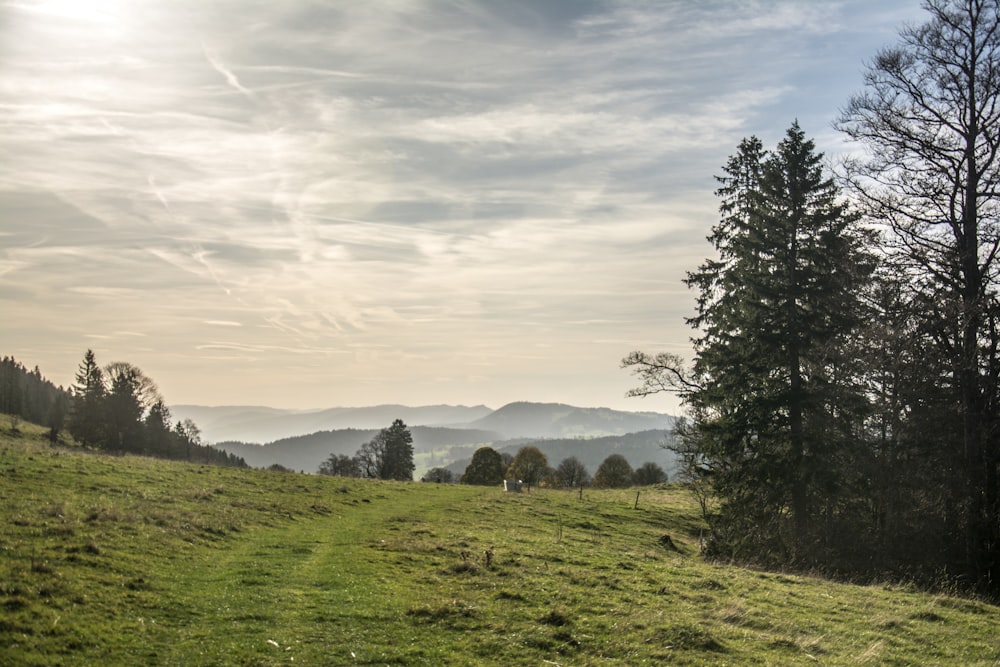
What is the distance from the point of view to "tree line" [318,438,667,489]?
80438 millimetres

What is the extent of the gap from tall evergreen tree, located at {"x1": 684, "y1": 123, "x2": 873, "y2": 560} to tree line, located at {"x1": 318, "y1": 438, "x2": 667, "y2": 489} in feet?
159

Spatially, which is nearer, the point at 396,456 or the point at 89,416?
the point at 89,416

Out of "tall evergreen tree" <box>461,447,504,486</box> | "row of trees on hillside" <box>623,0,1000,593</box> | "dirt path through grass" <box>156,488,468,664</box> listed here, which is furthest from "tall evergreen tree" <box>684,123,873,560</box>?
"tall evergreen tree" <box>461,447,504,486</box>

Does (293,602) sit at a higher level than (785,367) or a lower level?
lower

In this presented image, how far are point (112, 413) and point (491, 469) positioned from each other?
4827cm

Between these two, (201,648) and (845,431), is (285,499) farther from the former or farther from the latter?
(845,431)

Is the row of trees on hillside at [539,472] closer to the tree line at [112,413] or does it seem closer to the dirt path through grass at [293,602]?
the tree line at [112,413]

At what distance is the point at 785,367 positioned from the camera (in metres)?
26.6

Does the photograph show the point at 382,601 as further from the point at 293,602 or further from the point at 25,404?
the point at 25,404

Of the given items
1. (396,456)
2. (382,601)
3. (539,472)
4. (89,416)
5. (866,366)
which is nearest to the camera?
(382,601)

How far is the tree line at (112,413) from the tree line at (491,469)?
911 inches

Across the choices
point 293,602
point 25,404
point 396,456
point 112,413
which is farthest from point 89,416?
point 293,602

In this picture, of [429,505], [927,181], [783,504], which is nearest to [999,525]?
[783,504]

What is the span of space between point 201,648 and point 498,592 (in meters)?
6.52
